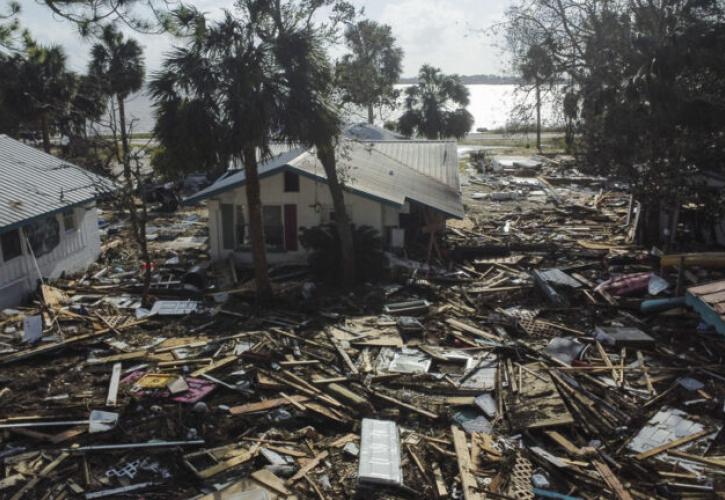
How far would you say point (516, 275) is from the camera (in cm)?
2002

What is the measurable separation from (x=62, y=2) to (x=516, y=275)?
15.0 metres

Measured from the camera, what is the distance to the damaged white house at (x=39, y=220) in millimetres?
17500

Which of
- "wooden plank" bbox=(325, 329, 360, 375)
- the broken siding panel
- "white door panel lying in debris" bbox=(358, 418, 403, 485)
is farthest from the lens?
the broken siding panel

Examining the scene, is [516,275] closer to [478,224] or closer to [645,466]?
[478,224]

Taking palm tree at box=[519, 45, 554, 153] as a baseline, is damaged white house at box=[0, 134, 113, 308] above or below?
below

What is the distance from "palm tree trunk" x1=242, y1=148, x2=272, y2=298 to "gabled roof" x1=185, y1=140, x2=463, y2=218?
3.05 metres

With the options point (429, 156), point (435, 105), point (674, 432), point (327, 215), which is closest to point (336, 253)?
point (327, 215)

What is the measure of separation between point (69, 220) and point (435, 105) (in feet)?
100

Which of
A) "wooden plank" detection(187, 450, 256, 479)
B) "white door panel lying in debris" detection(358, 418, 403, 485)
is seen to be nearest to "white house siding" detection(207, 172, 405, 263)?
"white door panel lying in debris" detection(358, 418, 403, 485)

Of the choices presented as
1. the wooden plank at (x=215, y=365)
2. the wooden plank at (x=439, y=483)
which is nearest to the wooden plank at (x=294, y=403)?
the wooden plank at (x=215, y=365)

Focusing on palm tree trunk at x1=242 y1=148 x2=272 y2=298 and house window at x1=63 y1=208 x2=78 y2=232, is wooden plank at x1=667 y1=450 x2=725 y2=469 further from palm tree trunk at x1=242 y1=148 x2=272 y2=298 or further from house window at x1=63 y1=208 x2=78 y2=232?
house window at x1=63 y1=208 x2=78 y2=232

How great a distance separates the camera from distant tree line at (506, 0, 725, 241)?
63.2 feet

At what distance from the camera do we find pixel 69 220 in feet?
69.3

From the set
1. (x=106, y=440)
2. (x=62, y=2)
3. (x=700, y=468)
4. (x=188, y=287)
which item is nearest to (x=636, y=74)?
(x=700, y=468)
